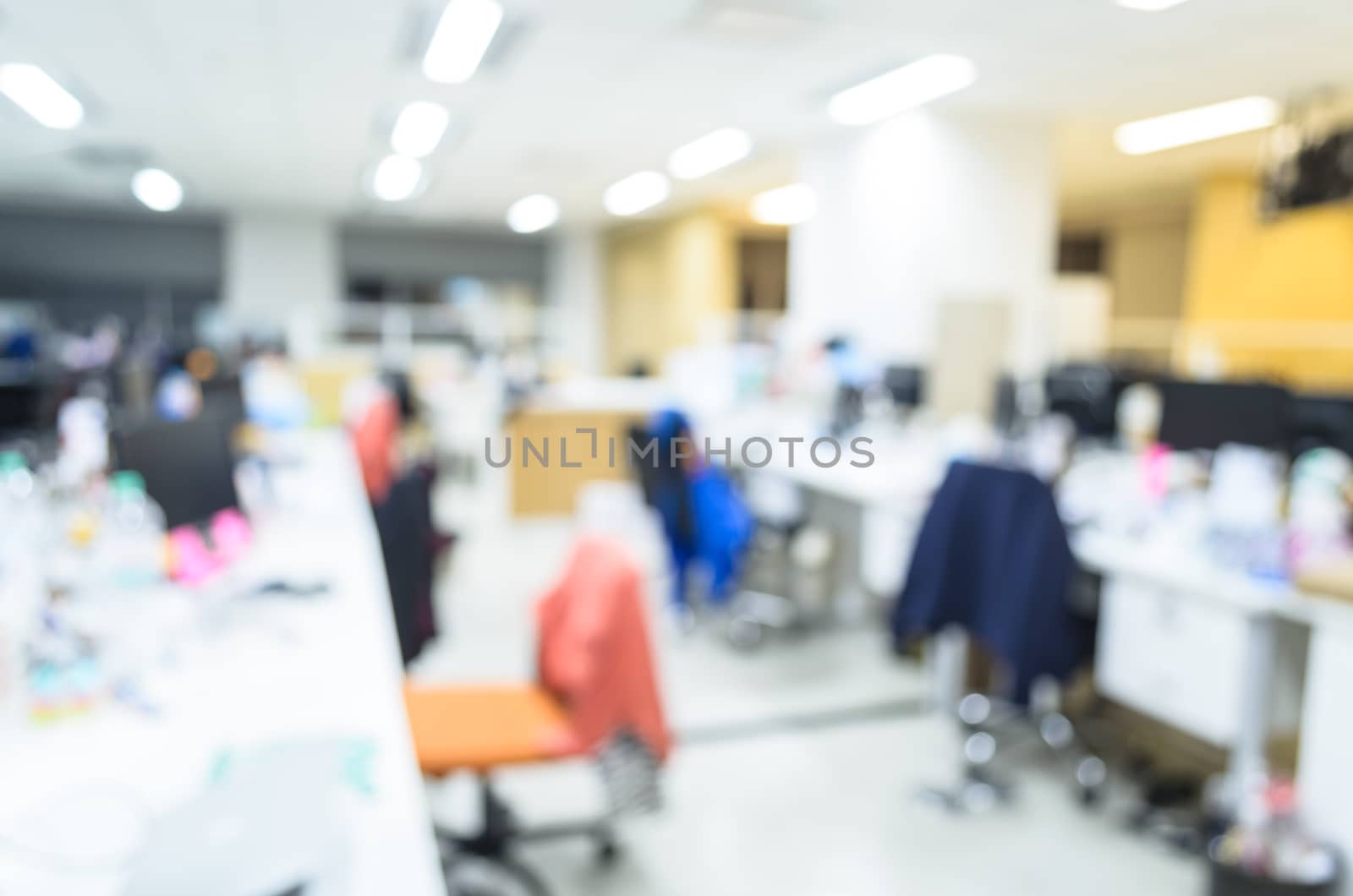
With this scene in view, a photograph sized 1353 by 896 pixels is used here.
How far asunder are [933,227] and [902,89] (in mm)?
943

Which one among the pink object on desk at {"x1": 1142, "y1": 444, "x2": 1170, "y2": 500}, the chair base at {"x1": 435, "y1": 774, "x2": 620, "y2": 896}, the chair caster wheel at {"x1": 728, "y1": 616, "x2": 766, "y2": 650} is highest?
the pink object on desk at {"x1": 1142, "y1": 444, "x2": 1170, "y2": 500}

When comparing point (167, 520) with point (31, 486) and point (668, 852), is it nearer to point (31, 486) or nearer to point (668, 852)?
point (31, 486)

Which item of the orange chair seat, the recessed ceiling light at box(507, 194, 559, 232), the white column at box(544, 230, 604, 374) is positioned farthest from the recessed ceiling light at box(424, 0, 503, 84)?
the white column at box(544, 230, 604, 374)

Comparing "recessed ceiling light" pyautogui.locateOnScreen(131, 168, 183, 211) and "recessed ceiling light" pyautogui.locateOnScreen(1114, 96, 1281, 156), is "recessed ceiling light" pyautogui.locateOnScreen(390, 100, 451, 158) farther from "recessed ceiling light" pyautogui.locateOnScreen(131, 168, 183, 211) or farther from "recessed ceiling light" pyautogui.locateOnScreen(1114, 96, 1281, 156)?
"recessed ceiling light" pyautogui.locateOnScreen(1114, 96, 1281, 156)

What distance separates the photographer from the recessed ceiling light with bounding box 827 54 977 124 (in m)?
4.59

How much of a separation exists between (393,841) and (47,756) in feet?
2.11

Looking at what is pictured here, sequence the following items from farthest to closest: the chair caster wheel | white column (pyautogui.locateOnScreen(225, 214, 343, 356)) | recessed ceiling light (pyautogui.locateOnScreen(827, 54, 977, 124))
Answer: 1. white column (pyautogui.locateOnScreen(225, 214, 343, 356))
2. recessed ceiling light (pyautogui.locateOnScreen(827, 54, 977, 124))
3. the chair caster wheel

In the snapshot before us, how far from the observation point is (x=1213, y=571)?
2.23 meters

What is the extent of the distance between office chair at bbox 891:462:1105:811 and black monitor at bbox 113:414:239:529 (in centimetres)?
208

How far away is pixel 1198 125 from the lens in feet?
19.2

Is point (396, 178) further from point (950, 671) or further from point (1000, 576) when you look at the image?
point (1000, 576)

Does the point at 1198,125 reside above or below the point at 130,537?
→ above

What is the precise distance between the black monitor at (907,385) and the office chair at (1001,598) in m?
1.86

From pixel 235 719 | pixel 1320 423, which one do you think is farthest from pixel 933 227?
pixel 235 719
